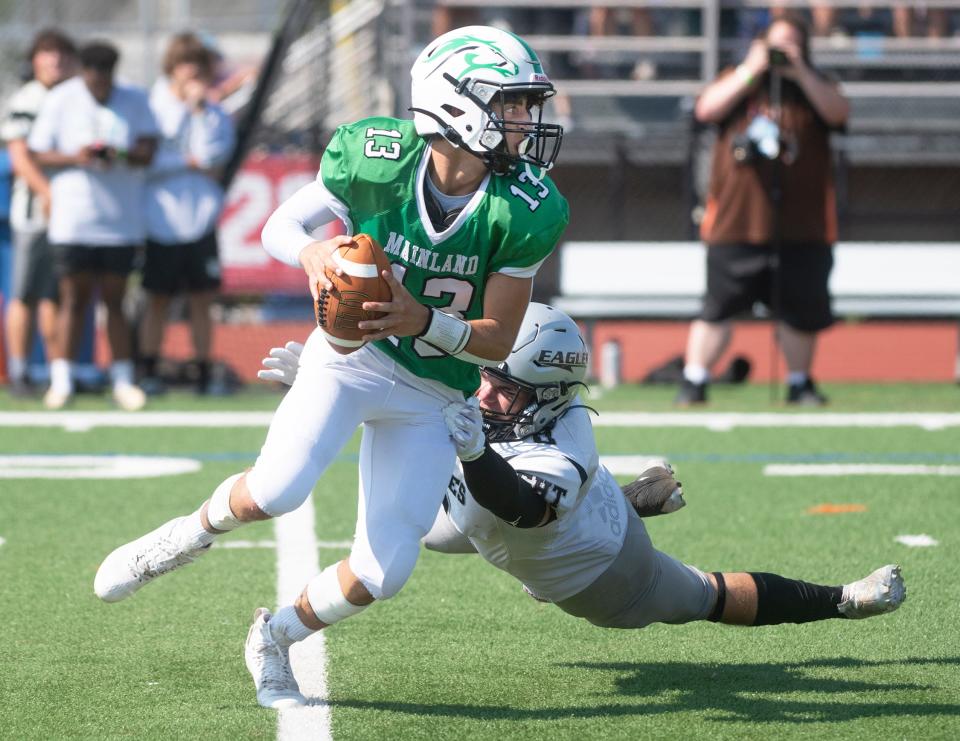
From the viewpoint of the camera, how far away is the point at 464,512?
3.49 metres

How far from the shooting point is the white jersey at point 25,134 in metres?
8.34

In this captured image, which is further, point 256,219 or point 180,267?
point 256,219

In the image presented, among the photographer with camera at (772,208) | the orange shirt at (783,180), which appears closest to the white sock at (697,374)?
the photographer with camera at (772,208)

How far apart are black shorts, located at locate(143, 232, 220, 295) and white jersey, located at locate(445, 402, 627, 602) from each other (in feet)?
17.5

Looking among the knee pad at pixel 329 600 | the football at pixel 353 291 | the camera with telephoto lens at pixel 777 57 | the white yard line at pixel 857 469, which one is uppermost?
the camera with telephoto lens at pixel 777 57

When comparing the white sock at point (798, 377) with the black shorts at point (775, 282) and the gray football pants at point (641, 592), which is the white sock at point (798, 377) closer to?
the black shorts at point (775, 282)

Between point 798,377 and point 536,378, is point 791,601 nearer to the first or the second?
point 536,378

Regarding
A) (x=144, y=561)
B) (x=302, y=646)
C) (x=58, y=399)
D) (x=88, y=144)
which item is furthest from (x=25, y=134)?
(x=144, y=561)

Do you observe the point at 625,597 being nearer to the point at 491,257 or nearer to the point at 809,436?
the point at 491,257

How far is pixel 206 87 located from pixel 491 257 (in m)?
5.76

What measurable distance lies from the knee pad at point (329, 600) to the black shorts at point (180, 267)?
18.3ft

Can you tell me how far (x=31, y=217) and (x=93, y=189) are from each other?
23.0 inches

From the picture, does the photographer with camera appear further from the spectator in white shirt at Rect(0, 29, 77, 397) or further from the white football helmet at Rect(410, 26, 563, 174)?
the white football helmet at Rect(410, 26, 563, 174)

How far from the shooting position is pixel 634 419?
7938 millimetres
